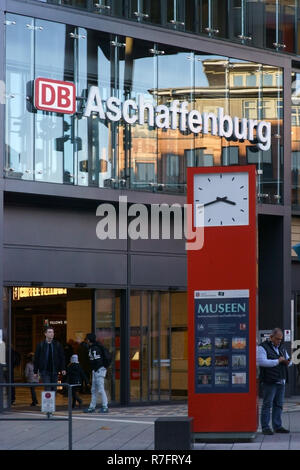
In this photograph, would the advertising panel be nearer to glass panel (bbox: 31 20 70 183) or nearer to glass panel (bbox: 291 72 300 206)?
glass panel (bbox: 31 20 70 183)

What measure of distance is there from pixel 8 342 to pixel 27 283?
1.37m

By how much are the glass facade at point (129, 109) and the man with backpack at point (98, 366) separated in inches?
150

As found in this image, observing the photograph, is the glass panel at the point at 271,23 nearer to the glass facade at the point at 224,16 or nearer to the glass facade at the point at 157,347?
the glass facade at the point at 224,16

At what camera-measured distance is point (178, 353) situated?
2603cm

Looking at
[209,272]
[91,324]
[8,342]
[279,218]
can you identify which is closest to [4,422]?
[209,272]

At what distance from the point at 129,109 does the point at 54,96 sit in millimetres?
2230

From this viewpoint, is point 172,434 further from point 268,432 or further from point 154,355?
point 154,355

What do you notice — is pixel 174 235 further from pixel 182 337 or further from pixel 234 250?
pixel 234 250

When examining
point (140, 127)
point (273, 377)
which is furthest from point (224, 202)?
point (140, 127)

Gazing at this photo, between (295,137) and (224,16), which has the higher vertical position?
(224,16)

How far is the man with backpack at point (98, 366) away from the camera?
899 inches

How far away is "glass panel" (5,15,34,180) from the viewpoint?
23141mm

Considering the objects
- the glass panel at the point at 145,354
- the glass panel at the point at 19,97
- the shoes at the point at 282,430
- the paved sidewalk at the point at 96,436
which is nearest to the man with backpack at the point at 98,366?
the glass panel at the point at 145,354

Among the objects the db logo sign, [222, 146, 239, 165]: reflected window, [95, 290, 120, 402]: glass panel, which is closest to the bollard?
[95, 290, 120, 402]: glass panel
